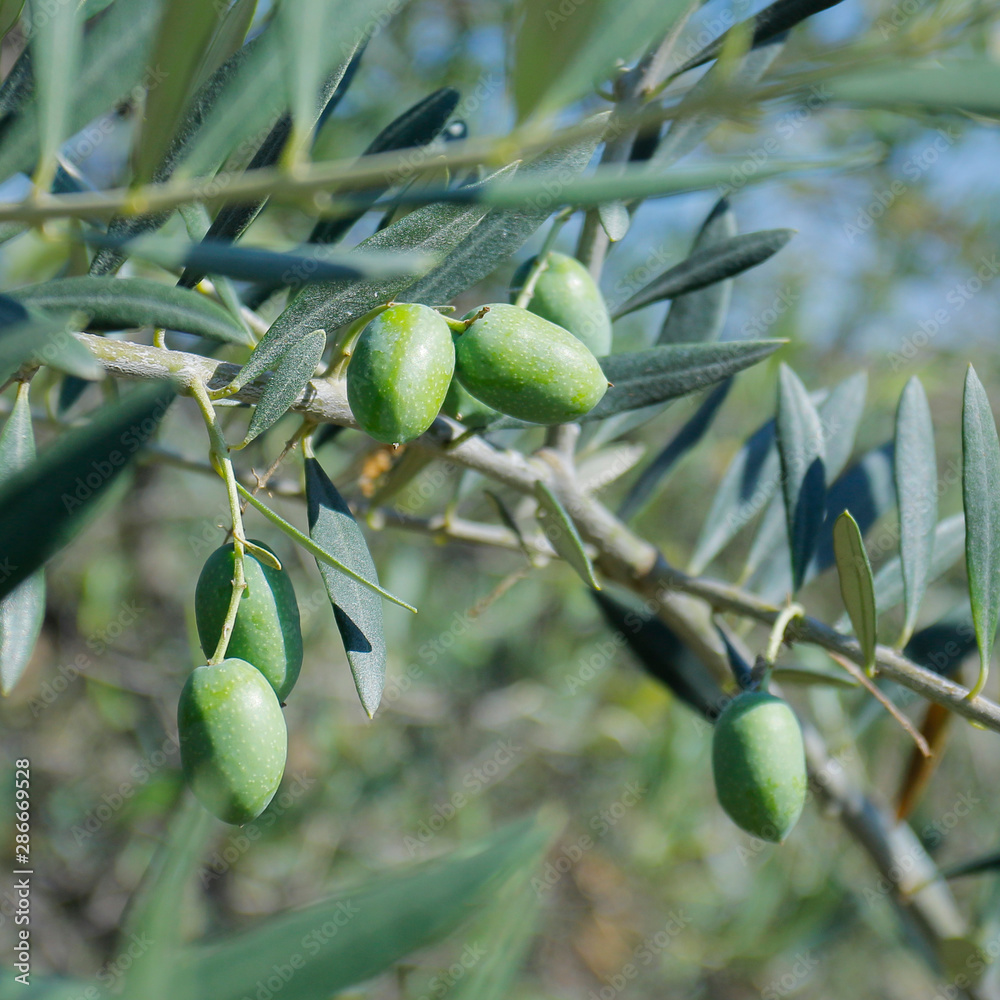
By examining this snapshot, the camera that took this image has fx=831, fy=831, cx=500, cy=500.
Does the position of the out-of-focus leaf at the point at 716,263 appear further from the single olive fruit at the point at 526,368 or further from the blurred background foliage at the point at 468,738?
the blurred background foliage at the point at 468,738

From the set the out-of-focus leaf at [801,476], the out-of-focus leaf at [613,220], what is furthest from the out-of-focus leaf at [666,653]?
the out-of-focus leaf at [613,220]

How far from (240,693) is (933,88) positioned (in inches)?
22.1

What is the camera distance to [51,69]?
417mm

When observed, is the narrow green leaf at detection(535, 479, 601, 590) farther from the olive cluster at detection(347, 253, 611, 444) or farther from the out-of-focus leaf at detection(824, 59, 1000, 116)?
the out-of-focus leaf at detection(824, 59, 1000, 116)

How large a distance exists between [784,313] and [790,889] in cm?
180

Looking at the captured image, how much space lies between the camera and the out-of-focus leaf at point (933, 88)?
29cm

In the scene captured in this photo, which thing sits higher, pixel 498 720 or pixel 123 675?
pixel 123 675

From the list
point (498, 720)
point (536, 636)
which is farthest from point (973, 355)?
point (498, 720)

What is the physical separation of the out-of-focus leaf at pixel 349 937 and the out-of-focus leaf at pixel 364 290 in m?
0.43

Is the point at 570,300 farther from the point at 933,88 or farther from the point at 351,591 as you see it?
the point at 933,88

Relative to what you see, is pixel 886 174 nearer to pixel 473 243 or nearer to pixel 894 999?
pixel 473 243

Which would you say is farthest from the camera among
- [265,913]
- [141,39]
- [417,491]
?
[265,913]

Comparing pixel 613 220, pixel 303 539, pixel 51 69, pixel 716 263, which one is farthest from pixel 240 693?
pixel 716 263

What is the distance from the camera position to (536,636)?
2.68m
